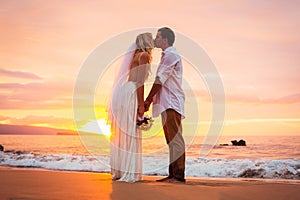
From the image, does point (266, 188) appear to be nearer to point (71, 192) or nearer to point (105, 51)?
point (71, 192)

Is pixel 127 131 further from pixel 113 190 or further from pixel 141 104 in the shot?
pixel 113 190

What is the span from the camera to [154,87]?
234 inches

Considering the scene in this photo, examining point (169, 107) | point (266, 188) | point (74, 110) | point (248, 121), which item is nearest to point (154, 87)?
point (169, 107)

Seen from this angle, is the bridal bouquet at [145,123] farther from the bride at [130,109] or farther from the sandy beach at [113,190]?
the sandy beach at [113,190]

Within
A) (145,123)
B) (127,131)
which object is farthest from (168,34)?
(127,131)

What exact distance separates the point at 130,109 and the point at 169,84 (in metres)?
0.68

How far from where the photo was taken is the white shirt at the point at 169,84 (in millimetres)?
5957

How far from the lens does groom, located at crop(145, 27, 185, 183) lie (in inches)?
233

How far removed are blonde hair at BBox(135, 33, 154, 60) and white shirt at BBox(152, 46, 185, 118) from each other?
34cm

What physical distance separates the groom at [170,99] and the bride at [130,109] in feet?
0.90

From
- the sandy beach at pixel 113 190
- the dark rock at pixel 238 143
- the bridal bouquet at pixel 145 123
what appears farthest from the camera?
the dark rock at pixel 238 143

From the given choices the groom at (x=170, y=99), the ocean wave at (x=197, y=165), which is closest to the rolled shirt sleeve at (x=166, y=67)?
the groom at (x=170, y=99)

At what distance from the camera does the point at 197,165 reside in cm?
1200

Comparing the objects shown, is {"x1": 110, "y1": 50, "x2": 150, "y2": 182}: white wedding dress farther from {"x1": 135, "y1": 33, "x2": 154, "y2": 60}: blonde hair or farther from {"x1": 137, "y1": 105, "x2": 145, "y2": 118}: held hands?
{"x1": 135, "y1": 33, "x2": 154, "y2": 60}: blonde hair
